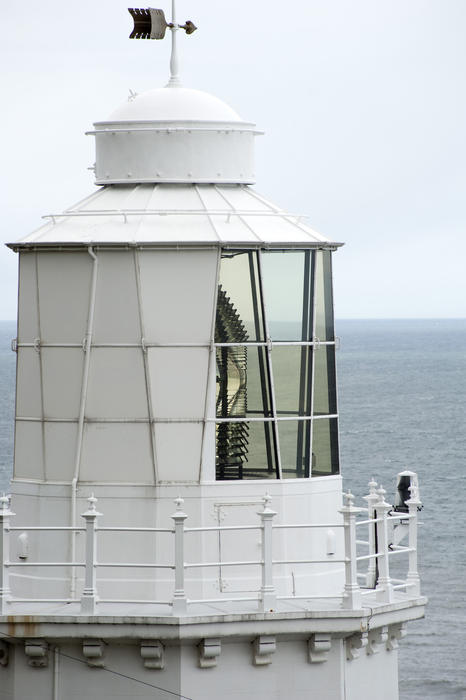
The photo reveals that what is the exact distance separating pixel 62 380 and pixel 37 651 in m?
2.57

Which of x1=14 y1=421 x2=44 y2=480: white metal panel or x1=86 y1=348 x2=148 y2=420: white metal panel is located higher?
x1=86 y1=348 x2=148 y2=420: white metal panel

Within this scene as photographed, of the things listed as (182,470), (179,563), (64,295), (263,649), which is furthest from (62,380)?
(263,649)

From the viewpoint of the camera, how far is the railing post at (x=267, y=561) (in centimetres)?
1592

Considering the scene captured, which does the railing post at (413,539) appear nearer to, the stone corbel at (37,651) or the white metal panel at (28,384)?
the stone corbel at (37,651)

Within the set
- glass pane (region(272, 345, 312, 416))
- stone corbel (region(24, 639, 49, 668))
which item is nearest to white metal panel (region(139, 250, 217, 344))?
glass pane (region(272, 345, 312, 416))

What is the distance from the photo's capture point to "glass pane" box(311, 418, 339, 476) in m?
17.3

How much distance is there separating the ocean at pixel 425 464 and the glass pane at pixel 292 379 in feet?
94.4

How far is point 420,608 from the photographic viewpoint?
58.0 feet

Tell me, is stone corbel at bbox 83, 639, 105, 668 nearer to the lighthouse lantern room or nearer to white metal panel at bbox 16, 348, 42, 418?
the lighthouse lantern room

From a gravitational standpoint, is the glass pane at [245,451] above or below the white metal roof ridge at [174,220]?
below

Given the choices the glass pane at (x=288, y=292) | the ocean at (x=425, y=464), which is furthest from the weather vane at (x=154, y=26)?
the ocean at (x=425, y=464)

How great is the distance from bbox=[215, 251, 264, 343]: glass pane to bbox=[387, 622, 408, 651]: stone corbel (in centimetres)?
325

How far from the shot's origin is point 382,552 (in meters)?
16.8

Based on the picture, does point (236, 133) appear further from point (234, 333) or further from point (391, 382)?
point (391, 382)
